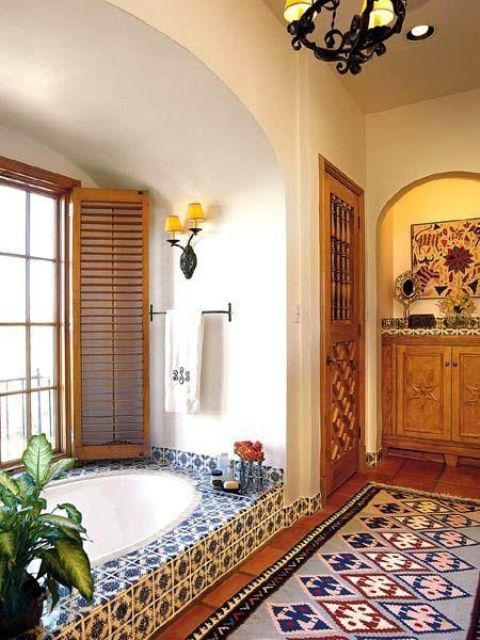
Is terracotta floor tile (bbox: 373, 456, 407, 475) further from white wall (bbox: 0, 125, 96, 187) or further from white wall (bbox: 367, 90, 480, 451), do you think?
white wall (bbox: 0, 125, 96, 187)

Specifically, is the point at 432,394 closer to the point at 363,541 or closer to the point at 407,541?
the point at 407,541

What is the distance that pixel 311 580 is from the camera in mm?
2225

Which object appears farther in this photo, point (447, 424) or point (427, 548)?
point (447, 424)

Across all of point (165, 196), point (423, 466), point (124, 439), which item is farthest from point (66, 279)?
point (423, 466)

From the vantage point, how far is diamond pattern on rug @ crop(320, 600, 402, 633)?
1.87 m

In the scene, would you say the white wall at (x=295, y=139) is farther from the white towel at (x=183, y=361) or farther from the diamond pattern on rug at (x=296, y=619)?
the diamond pattern on rug at (x=296, y=619)

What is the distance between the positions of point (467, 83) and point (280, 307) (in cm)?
240

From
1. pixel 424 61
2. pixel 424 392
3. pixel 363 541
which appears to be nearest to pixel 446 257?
pixel 424 392

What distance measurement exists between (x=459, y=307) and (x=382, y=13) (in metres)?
2.98

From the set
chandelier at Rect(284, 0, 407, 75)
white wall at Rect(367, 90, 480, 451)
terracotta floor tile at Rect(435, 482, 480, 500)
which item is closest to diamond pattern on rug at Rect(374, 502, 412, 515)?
terracotta floor tile at Rect(435, 482, 480, 500)

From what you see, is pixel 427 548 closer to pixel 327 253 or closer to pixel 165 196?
pixel 327 253

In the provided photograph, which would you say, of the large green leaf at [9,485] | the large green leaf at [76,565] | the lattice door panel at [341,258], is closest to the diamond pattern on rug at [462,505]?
the lattice door panel at [341,258]

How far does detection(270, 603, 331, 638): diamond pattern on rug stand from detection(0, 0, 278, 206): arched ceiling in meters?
2.23

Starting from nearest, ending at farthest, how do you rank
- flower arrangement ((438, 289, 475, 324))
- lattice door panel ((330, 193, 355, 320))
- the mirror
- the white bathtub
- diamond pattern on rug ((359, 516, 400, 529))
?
the white bathtub, diamond pattern on rug ((359, 516, 400, 529)), lattice door panel ((330, 193, 355, 320)), flower arrangement ((438, 289, 475, 324)), the mirror
